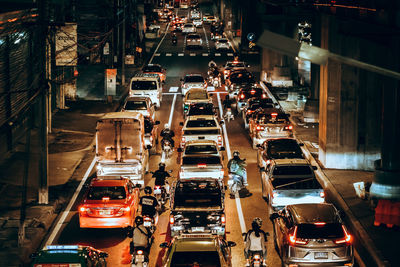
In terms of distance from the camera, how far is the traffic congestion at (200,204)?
49.1 feet

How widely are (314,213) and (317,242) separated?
0.97 meters

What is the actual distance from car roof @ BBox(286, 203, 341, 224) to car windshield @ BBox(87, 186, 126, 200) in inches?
206

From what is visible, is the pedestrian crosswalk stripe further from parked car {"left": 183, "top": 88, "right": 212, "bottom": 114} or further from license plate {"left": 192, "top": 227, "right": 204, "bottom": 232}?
license plate {"left": 192, "top": 227, "right": 204, "bottom": 232}

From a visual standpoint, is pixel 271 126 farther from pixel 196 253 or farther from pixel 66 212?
pixel 196 253

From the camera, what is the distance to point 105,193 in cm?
1911

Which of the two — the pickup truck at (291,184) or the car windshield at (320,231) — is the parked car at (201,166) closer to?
the pickup truck at (291,184)

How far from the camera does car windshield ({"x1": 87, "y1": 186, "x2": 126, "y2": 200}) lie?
19.0 m

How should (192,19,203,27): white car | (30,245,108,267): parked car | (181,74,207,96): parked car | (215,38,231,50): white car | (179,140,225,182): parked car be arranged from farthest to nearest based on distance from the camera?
(192,19,203,27): white car, (215,38,231,50): white car, (181,74,207,96): parked car, (179,140,225,182): parked car, (30,245,108,267): parked car

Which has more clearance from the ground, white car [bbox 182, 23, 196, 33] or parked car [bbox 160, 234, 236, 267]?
white car [bbox 182, 23, 196, 33]

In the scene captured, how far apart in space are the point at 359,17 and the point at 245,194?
25.7 ft

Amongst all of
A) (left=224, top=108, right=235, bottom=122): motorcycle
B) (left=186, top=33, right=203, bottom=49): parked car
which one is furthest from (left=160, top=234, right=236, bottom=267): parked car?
(left=186, top=33, right=203, bottom=49): parked car

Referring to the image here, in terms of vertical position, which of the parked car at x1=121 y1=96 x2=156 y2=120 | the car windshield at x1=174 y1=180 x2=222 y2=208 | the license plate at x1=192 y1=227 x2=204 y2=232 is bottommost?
the license plate at x1=192 y1=227 x2=204 y2=232

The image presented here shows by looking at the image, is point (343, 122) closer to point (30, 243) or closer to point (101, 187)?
point (101, 187)

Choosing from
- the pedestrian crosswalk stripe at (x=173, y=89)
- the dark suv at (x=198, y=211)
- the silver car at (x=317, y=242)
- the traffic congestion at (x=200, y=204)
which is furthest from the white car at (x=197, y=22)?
the silver car at (x=317, y=242)
